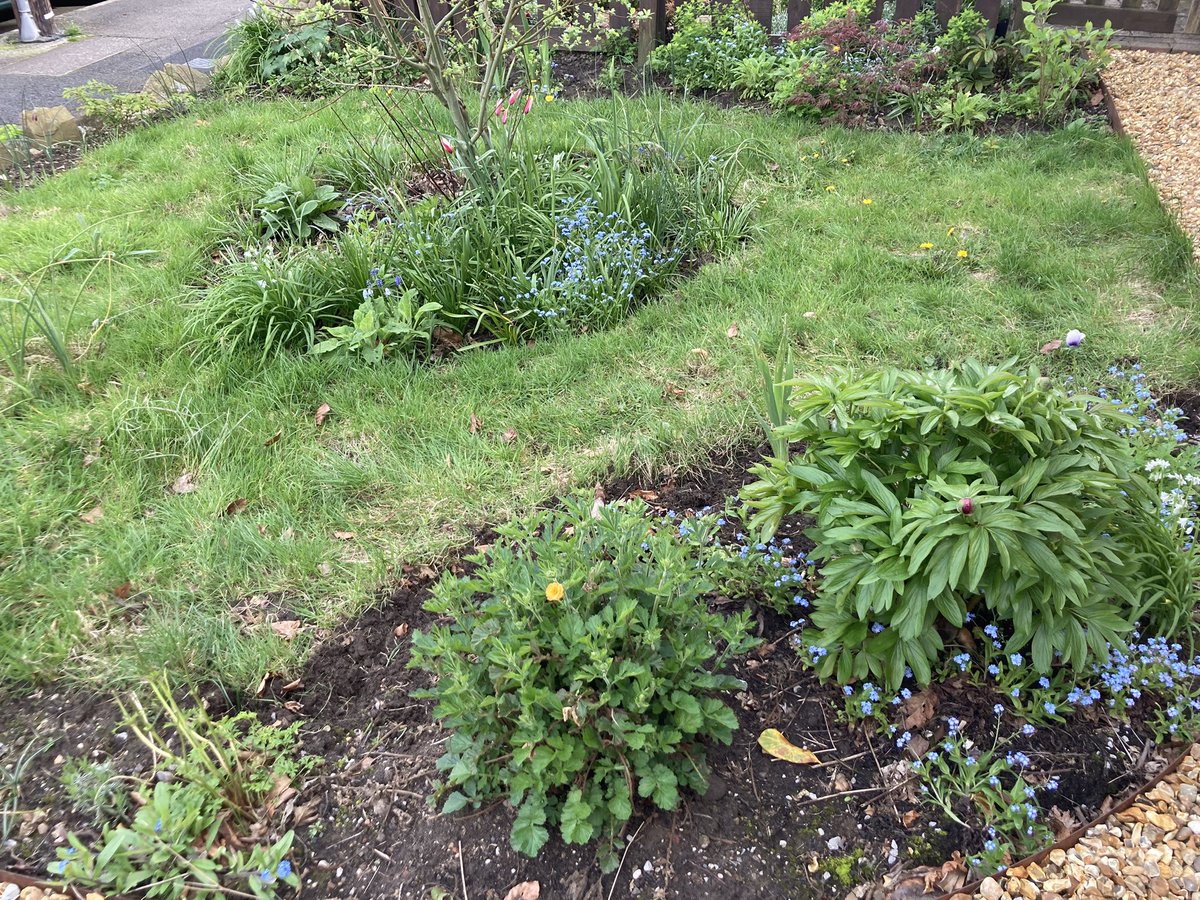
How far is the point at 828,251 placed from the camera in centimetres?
430

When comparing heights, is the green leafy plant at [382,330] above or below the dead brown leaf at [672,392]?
above

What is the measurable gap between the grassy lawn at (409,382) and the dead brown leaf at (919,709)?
1.23 metres

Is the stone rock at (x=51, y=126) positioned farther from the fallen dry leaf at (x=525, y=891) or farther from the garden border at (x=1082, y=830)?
the garden border at (x=1082, y=830)

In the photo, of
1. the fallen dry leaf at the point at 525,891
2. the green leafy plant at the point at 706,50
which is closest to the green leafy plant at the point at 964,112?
the green leafy plant at the point at 706,50

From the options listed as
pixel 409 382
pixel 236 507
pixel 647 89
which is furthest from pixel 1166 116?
pixel 236 507

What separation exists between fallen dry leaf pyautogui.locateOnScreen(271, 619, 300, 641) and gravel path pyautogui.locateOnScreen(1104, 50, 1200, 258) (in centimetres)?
447

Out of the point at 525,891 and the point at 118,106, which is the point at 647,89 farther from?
the point at 525,891

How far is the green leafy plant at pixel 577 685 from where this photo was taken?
1830mm

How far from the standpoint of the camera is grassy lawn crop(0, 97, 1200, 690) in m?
2.70

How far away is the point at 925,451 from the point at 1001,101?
4627 mm

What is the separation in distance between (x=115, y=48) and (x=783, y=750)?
977 cm

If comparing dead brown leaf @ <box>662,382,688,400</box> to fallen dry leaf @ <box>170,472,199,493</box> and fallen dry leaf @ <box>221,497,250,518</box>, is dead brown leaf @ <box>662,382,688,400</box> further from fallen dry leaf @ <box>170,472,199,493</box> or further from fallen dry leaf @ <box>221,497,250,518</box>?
fallen dry leaf @ <box>170,472,199,493</box>

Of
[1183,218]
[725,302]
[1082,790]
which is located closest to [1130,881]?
[1082,790]

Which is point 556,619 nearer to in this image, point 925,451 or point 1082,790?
point 925,451
